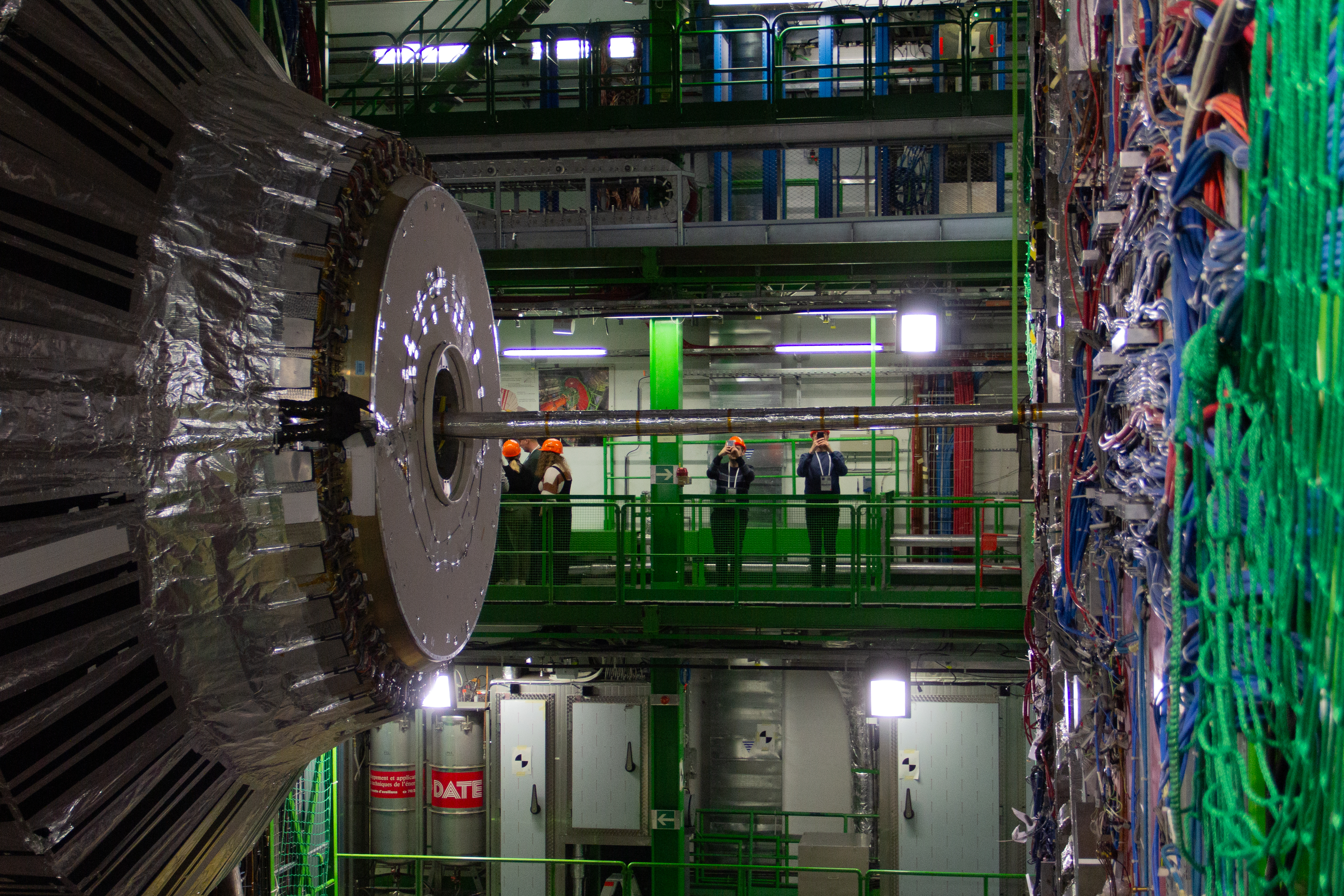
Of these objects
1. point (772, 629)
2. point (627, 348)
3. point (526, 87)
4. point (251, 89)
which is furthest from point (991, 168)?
point (251, 89)

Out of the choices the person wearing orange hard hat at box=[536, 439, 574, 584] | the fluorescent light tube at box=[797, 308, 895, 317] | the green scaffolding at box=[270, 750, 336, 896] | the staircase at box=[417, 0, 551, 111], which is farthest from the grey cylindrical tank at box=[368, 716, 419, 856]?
the staircase at box=[417, 0, 551, 111]

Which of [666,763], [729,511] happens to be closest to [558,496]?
[729,511]

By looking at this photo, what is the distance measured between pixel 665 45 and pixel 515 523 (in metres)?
6.47

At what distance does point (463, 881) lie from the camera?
1521 centimetres

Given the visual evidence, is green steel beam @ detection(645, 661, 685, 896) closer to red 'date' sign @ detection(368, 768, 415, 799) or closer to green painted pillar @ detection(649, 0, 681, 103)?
red 'date' sign @ detection(368, 768, 415, 799)

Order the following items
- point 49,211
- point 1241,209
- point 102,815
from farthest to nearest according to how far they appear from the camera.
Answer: point 102,815 < point 49,211 < point 1241,209

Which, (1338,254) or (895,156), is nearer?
(1338,254)

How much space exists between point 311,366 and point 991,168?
1763 centimetres

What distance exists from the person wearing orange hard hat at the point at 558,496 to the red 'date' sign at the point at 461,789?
411cm

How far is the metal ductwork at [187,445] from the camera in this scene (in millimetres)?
1599

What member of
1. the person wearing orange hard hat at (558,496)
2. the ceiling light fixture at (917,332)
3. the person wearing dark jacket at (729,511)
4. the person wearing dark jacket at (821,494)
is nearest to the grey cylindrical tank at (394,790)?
the person wearing orange hard hat at (558,496)

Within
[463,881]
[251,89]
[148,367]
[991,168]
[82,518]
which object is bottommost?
[463,881]

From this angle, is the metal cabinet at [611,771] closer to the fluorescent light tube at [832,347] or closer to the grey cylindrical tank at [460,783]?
the grey cylindrical tank at [460,783]

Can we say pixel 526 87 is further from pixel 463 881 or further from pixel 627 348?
pixel 463 881
